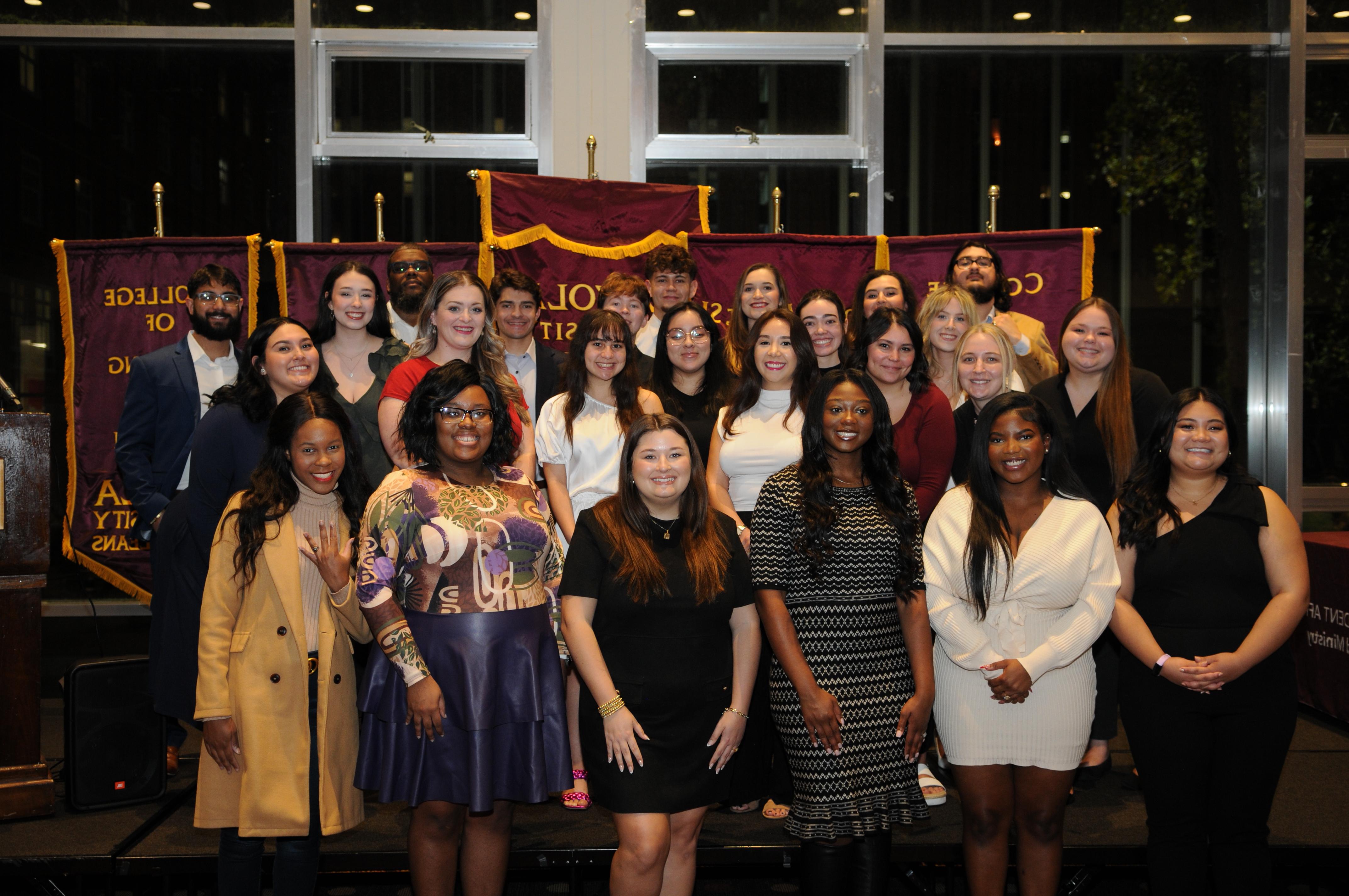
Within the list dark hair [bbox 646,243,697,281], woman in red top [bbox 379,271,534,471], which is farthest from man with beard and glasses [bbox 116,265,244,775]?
dark hair [bbox 646,243,697,281]

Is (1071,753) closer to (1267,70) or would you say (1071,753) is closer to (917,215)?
(917,215)

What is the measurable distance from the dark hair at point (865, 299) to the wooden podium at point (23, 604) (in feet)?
9.25

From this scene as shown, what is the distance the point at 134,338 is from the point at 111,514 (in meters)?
0.86

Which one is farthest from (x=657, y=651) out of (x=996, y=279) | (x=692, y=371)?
(x=996, y=279)

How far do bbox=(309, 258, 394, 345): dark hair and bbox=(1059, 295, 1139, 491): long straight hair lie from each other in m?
2.40

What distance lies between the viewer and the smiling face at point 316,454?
276 cm

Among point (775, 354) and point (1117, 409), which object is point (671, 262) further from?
point (1117, 409)

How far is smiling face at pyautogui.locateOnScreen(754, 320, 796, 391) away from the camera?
3.22 metres

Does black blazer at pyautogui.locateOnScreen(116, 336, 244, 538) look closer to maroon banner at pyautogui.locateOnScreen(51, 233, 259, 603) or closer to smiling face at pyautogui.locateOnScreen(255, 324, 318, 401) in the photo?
smiling face at pyautogui.locateOnScreen(255, 324, 318, 401)

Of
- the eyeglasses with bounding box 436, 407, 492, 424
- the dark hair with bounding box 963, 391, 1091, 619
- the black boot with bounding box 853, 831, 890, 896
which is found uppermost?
the eyeglasses with bounding box 436, 407, 492, 424

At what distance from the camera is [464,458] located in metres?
2.68

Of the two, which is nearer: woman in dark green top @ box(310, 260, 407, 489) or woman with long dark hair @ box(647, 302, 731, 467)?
woman with long dark hair @ box(647, 302, 731, 467)

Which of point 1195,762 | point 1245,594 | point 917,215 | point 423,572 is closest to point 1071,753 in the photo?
point 1195,762

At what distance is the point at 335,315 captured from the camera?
3.85m
